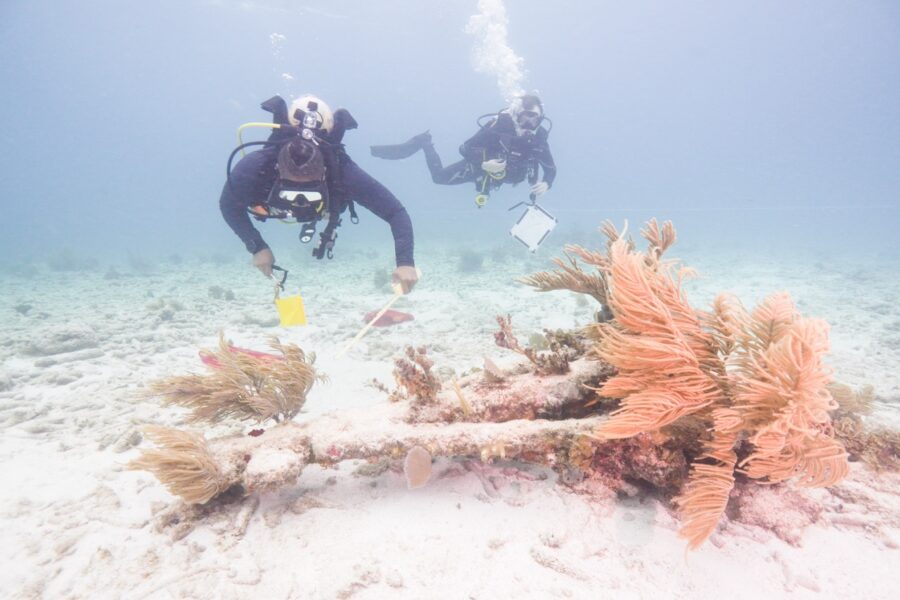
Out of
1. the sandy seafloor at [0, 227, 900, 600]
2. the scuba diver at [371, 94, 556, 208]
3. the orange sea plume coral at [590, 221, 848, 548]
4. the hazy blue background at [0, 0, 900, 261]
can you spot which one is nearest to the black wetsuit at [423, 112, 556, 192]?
the scuba diver at [371, 94, 556, 208]

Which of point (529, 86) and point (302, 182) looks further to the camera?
point (529, 86)

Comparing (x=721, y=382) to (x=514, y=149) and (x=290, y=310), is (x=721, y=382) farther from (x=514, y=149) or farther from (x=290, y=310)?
(x=514, y=149)

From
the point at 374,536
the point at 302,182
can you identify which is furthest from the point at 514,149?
the point at 374,536

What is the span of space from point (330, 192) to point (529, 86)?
480ft

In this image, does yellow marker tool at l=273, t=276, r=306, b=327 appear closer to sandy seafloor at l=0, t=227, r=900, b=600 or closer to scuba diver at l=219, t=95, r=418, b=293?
scuba diver at l=219, t=95, r=418, b=293

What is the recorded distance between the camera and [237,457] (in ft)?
9.04

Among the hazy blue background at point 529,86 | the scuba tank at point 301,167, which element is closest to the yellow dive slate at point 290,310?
the scuba tank at point 301,167

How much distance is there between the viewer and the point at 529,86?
425 feet

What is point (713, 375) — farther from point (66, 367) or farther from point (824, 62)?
point (824, 62)

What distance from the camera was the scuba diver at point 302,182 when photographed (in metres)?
4.05

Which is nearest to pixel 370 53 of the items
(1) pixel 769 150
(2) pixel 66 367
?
(2) pixel 66 367

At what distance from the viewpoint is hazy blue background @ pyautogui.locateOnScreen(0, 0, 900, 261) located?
69.8 meters

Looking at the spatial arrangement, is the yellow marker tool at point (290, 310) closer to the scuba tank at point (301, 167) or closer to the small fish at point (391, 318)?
the scuba tank at point (301, 167)

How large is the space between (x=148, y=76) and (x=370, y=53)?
58.5 metres
